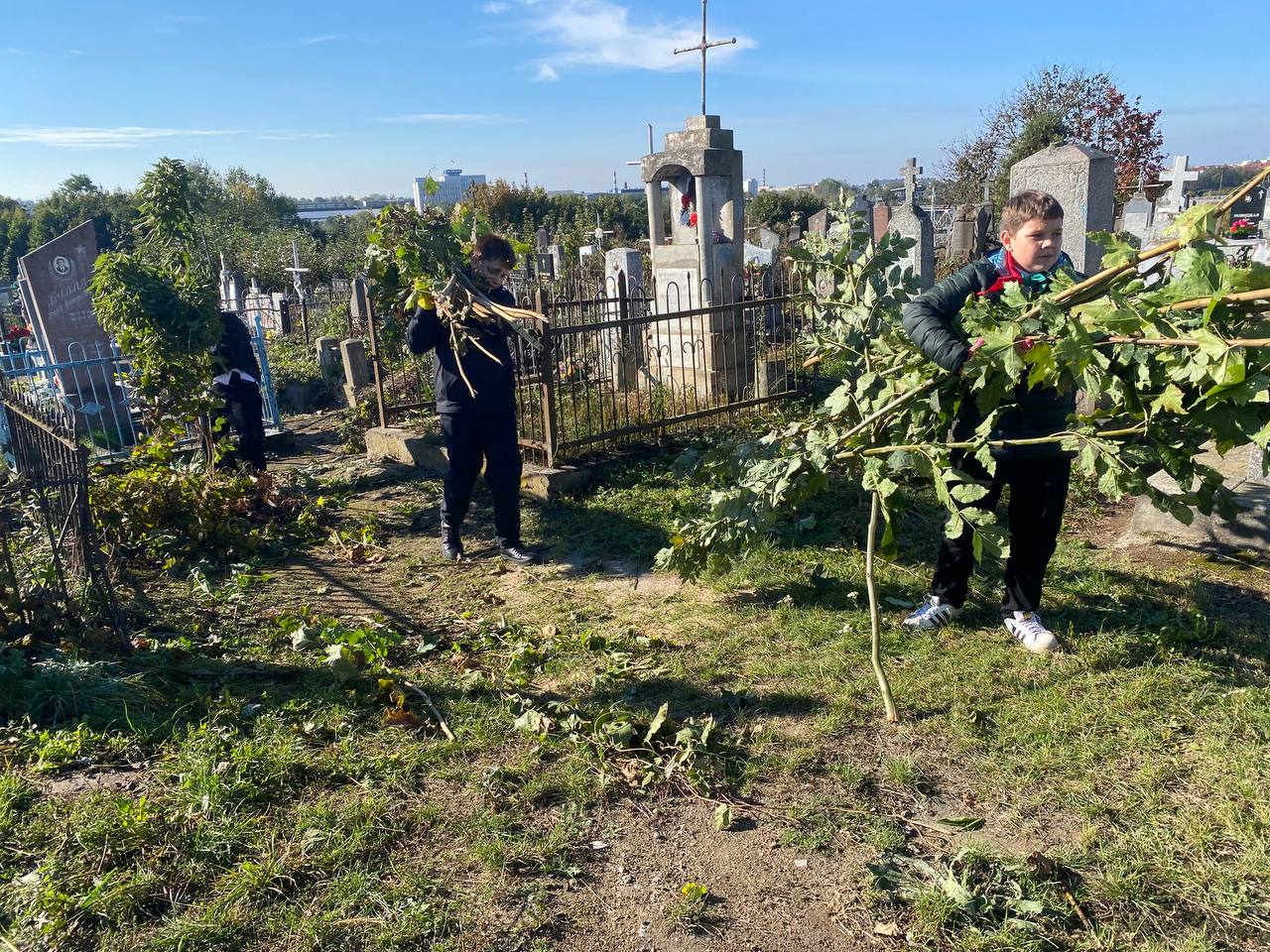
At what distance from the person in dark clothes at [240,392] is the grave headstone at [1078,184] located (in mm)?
6197

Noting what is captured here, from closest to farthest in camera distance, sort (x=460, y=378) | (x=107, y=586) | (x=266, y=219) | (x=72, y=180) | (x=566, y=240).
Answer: (x=107, y=586), (x=460, y=378), (x=566, y=240), (x=266, y=219), (x=72, y=180)

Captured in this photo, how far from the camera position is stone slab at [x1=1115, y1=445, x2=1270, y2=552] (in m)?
4.50

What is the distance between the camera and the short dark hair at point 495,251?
489 cm

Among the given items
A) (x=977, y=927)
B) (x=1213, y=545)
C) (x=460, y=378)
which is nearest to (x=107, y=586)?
(x=460, y=378)

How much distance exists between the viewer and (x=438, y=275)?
5164mm

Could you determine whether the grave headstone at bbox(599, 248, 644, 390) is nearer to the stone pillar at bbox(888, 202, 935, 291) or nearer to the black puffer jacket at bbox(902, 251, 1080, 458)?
the stone pillar at bbox(888, 202, 935, 291)

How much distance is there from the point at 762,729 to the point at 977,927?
3.47 ft

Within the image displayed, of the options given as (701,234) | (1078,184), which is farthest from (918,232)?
(1078,184)

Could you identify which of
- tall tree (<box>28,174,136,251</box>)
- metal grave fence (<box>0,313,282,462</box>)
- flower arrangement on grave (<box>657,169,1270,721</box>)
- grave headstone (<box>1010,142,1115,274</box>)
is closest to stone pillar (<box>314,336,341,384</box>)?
metal grave fence (<box>0,313,282,462</box>)

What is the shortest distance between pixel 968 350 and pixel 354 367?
7.90 meters

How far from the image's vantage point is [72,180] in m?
49.1

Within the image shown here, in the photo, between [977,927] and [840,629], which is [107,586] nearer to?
[840,629]

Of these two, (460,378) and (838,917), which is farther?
(460,378)

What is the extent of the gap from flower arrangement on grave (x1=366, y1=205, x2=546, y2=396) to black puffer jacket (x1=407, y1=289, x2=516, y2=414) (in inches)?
1.6
